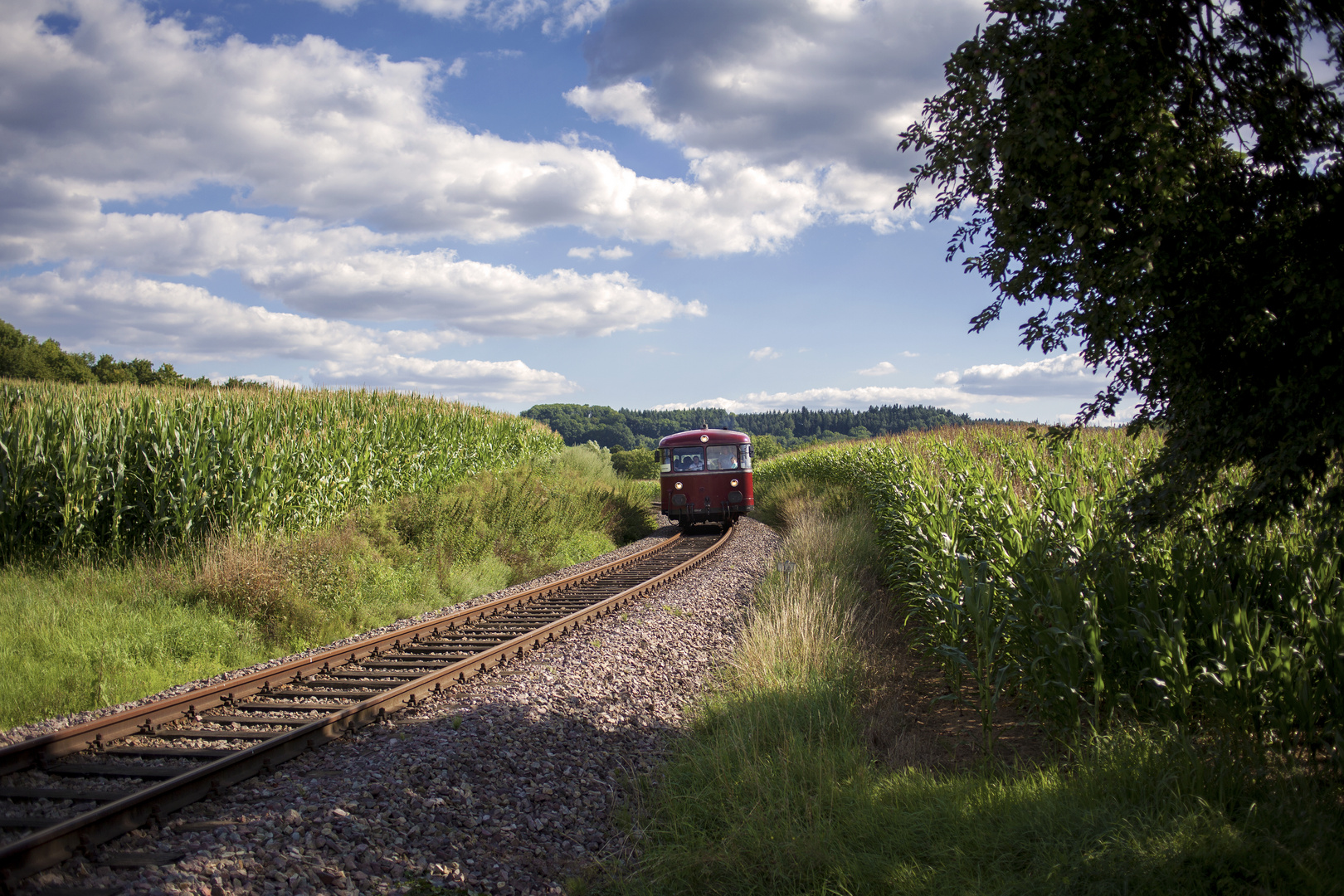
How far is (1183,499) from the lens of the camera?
4.10m

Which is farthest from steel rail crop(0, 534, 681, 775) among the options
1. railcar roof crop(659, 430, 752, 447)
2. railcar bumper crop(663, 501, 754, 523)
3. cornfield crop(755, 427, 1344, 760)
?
railcar roof crop(659, 430, 752, 447)

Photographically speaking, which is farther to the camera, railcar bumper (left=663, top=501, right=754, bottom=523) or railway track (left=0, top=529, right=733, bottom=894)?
railcar bumper (left=663, top=501, right=754, bottom=523)

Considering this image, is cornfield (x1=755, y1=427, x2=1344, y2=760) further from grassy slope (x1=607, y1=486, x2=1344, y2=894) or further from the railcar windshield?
the railcar windshield

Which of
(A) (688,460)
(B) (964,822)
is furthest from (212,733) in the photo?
(A) (688,460)

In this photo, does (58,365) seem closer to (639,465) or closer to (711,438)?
(639,465)

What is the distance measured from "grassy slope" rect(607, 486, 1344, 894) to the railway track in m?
2.61

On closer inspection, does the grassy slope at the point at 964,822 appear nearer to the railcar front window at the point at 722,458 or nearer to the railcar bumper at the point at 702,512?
the railcar bumper at the point at 702,512

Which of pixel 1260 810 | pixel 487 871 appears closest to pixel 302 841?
pixel 487 871

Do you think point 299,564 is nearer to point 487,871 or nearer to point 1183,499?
point 487,871

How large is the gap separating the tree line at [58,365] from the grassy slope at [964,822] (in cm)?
4570

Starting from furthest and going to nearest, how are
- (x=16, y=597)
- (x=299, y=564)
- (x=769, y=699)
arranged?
(x=299, y=564)
(x=16, y=597)
(x=769, y=699)

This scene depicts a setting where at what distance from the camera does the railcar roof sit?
18.8m

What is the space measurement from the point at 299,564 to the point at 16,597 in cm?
280

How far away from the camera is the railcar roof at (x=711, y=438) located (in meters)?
18.8
